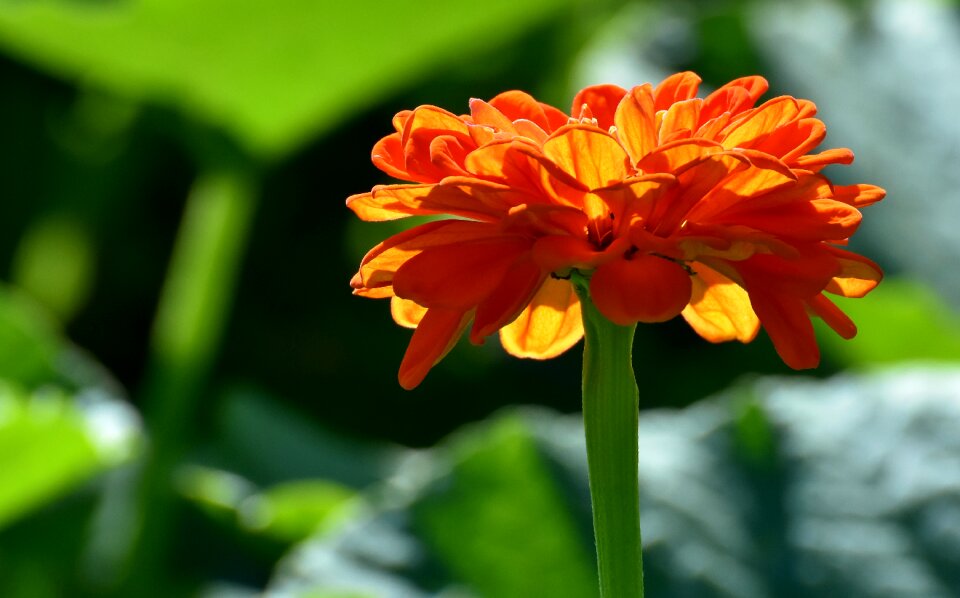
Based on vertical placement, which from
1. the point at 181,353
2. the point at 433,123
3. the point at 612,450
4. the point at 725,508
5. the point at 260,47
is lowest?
the point at 612,450

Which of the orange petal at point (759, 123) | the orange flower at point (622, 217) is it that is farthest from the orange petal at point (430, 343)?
the orange petal at point (759, 123)

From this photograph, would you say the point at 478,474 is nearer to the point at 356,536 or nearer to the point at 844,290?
the point at 356,536

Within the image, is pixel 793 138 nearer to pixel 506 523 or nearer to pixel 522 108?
pixel 522 108

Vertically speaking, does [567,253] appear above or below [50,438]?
below

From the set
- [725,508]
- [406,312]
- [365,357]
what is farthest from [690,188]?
[365,357]

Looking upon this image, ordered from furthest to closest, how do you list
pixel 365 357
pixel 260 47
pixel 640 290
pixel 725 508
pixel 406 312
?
pixel 365 357
pixel 260 47
pixel 725 508
pixel 406 312
pixel 640 290

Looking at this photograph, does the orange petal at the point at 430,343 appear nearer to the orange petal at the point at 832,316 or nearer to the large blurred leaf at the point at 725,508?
the orange petal at the point at 832,316
